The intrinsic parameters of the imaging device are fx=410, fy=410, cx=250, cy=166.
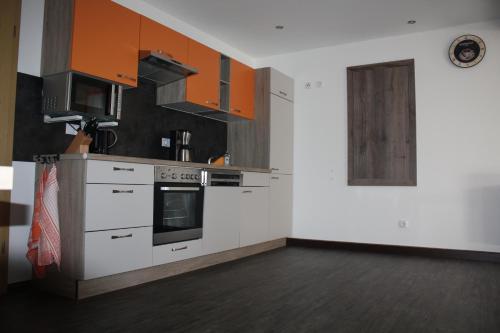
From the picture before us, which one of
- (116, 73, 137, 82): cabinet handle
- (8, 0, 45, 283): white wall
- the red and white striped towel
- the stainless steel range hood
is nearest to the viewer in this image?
the red and white striped towel

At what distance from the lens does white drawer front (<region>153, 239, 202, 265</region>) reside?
3229 millimetres

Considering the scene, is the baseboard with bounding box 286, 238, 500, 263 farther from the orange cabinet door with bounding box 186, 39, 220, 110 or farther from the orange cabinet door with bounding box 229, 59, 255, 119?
the orange cabinet door with bounding box 186, 39, 220, 110

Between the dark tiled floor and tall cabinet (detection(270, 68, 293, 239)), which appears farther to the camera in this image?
tall cabinet (detection(270, 68, 293, 239))

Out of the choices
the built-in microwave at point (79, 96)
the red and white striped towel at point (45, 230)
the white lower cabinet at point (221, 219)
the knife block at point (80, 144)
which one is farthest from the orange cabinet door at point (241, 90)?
the red and white striped towel at point (45, 230)

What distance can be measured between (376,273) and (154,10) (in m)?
3.33

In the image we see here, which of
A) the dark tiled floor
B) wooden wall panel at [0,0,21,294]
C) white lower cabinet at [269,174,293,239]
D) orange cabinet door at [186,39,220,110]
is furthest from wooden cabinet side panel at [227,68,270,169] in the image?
wooden wall panel at [0,0,21,294]

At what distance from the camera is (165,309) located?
247 centimetres

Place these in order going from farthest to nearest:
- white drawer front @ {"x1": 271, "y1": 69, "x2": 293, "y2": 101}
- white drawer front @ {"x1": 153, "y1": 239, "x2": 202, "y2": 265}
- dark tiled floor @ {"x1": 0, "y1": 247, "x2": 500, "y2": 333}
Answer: white drawer front @ {"x1": 271, "y1": 69, "x2": 293, "y2": 101} → white drawer front @ {"x1": 153, "y1": 239, "x2": 202, "y2": 265} → dark tiled floor @ {"x1": 0, "y1": 247, "x2": 500, "y2": 333}

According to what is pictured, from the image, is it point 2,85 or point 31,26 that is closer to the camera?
point 2,85

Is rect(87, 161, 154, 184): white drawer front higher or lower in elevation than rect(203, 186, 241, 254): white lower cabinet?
higher

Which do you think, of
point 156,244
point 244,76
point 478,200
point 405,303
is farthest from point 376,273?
point 244,76

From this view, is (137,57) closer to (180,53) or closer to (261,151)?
→ (180,53)

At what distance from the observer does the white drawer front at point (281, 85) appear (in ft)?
16.8

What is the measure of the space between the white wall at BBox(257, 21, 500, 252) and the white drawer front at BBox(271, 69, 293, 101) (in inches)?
6.2
